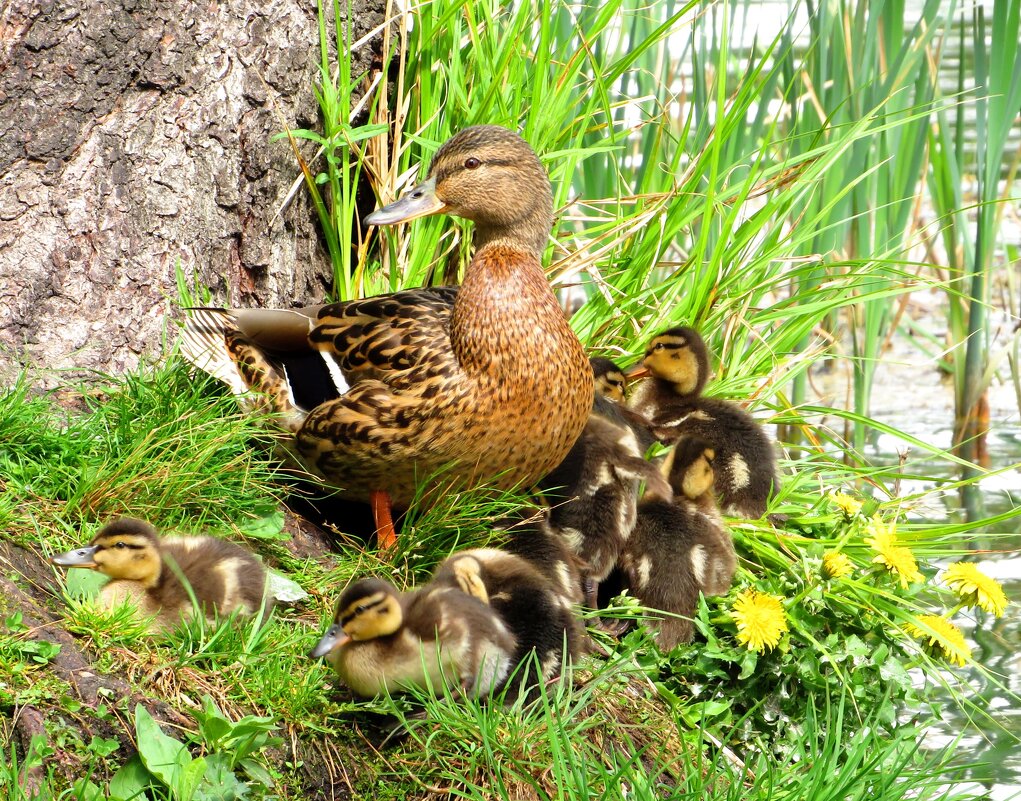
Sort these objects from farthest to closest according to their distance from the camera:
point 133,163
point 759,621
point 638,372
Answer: point 638,372, point 133,163, point 759,621

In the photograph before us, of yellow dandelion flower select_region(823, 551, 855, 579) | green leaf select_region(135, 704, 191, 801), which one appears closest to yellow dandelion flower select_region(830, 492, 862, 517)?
yellow dandelion flower select_region(823, 551, 855, 579)

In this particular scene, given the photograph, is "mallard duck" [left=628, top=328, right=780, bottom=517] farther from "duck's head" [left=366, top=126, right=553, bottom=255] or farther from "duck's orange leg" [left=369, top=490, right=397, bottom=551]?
"duck's orange leg" [left=369, top=490, right=397, bottom=551]

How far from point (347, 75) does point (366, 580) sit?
6.81ft

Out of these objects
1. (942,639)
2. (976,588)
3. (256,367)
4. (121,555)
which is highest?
(256,367)

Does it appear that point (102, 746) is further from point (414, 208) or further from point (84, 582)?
point (414, 208)

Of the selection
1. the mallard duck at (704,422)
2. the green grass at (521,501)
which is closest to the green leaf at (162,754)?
the green grass at (521,501)

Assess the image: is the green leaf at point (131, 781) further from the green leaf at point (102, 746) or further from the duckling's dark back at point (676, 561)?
the duckling's dark back at point (676, 561)

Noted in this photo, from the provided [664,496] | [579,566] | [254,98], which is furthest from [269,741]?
[254,98]

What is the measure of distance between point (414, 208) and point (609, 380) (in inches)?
35.3

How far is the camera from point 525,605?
334 cm

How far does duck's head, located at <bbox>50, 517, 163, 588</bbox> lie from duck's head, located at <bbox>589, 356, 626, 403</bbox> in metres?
1.68

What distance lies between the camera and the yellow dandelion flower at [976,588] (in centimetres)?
373

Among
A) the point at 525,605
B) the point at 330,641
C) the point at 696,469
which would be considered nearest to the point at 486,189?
the point at 696,469

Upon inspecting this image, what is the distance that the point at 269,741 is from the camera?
9.44 feet
